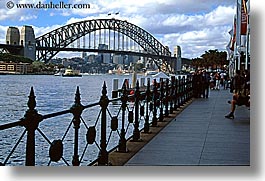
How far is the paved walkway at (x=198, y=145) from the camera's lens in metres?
5.18

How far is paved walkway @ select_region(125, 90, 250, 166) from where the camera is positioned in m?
5.18

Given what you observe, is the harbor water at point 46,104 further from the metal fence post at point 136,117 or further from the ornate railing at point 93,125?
the metal fence post at point 136,117

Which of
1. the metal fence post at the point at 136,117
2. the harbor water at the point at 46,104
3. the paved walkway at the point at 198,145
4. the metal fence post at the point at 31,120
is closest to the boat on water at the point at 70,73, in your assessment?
the harbor water at the point at 46,104

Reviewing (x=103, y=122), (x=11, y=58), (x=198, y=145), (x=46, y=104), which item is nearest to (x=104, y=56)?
(x=11, y=58)

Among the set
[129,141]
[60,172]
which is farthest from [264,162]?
[129,141]

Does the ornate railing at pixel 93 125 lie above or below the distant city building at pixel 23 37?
below

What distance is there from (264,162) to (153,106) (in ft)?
12.4

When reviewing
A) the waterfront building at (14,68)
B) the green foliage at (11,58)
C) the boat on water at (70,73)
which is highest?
the green foliage at (11,58)

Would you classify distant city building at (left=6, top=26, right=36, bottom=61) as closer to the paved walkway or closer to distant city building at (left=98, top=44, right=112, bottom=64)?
distant city building at (left=98, top=44, right=112, bottom=64)

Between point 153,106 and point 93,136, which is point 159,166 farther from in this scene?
point 153,106

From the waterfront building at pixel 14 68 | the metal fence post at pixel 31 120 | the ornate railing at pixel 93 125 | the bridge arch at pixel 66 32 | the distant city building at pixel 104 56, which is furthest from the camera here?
the distant city building at pixel 104 56

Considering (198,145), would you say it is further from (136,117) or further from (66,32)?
(66,32)

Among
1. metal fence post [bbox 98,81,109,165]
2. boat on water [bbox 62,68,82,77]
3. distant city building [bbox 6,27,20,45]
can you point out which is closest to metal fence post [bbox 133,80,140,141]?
boat on water [bbox 62,68,82,77]

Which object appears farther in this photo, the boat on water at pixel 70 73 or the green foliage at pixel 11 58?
the boat on water at pixel 70 73
